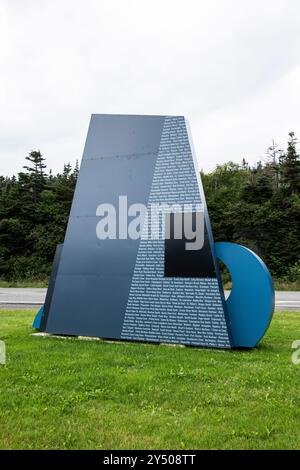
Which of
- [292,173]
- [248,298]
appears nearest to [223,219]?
[292,173]

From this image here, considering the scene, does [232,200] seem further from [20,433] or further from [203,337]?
[20,433]

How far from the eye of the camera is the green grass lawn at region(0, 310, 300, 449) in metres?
4.16

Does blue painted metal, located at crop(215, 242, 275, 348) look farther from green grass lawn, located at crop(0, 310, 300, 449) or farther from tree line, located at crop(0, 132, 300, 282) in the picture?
tree line, located at crop(0, 132, 300, 282)

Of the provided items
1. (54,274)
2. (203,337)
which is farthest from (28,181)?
(203,337)

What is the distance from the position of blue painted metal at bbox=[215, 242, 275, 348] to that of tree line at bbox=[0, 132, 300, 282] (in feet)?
73.8

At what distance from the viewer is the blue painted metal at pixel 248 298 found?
26.0 feet

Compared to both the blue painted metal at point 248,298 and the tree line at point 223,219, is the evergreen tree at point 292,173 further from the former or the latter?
the blue painted metal at point 248,298

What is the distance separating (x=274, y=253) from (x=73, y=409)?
2896cm

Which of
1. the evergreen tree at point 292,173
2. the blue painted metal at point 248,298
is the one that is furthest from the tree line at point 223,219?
the blue painted metal at point 248,298

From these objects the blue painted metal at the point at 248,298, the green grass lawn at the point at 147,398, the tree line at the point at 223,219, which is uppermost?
the tree line at the point at 223,219

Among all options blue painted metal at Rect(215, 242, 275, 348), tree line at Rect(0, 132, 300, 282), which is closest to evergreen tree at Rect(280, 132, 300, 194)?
tree line at Rect(0, 132, 300, 282)

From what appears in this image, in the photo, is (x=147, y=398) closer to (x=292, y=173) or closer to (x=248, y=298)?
(x=248, y=298)

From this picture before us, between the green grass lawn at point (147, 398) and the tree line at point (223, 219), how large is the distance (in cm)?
2380

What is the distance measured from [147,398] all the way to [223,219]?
2990 centimetres
